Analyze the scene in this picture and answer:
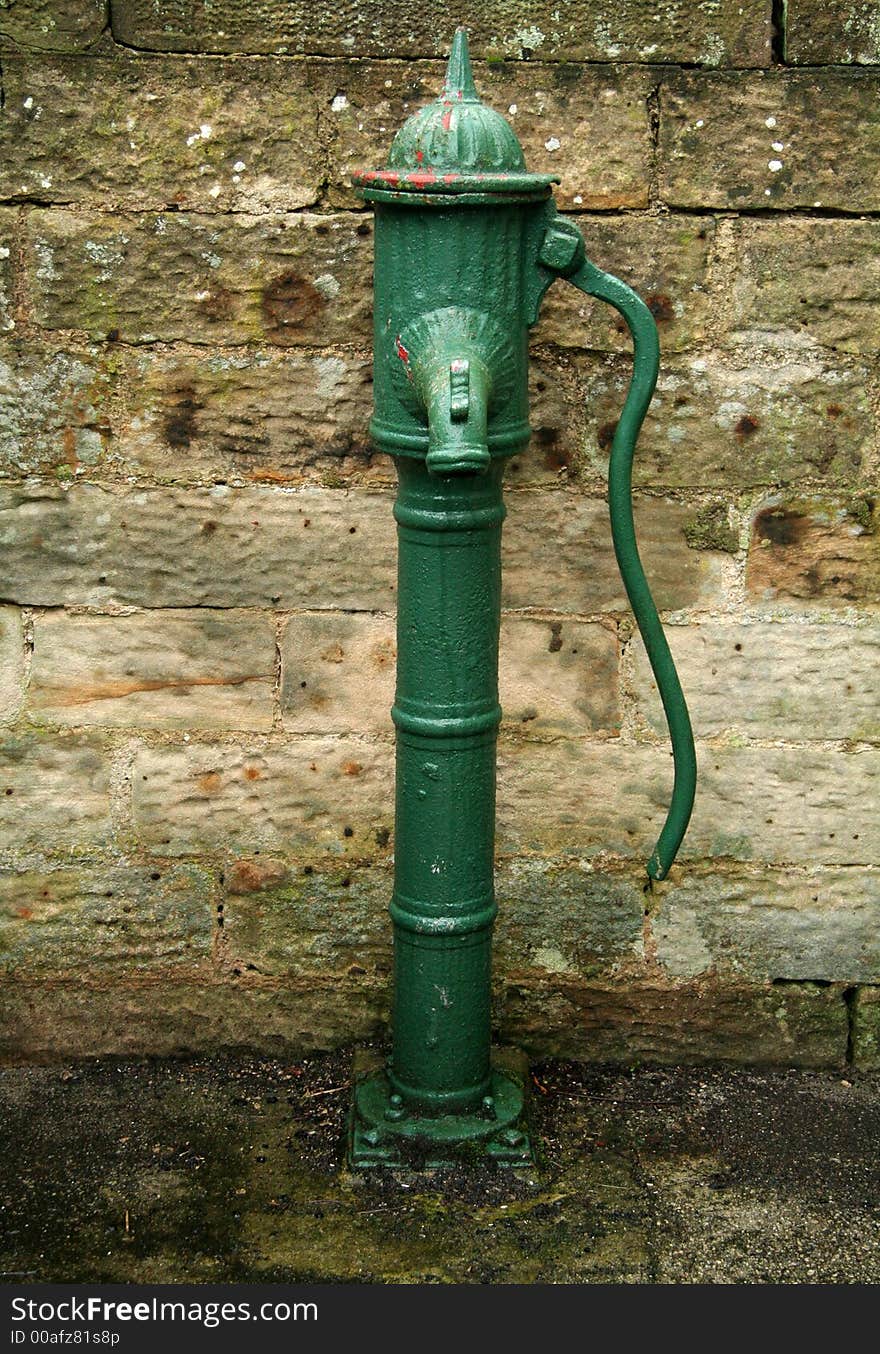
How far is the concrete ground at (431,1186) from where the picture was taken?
2402mm

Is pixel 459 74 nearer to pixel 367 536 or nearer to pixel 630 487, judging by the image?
pixel 630 487

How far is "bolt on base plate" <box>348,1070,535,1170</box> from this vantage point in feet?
8.59

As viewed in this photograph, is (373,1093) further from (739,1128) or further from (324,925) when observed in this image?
(739,1128)

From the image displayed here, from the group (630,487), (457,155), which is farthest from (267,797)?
(457,155)

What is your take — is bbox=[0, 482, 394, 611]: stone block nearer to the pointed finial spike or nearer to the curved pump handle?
the curved pump handle

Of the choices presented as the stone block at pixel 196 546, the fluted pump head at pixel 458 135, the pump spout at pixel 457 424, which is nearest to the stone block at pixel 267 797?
the stone block at pixel 196 546

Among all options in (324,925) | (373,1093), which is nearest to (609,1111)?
(373,1093)

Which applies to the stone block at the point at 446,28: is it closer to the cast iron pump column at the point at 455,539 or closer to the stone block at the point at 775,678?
the cast iron pump column at the point at 455,539

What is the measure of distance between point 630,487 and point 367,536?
20.1 inches

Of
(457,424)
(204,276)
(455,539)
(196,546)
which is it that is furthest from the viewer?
(196,546)

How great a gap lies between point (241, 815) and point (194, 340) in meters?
0.88

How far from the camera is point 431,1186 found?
2574 mm

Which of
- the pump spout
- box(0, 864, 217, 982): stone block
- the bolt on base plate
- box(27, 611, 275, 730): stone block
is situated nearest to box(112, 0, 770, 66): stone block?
the pump spout

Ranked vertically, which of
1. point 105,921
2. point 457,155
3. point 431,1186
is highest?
point 457,155
